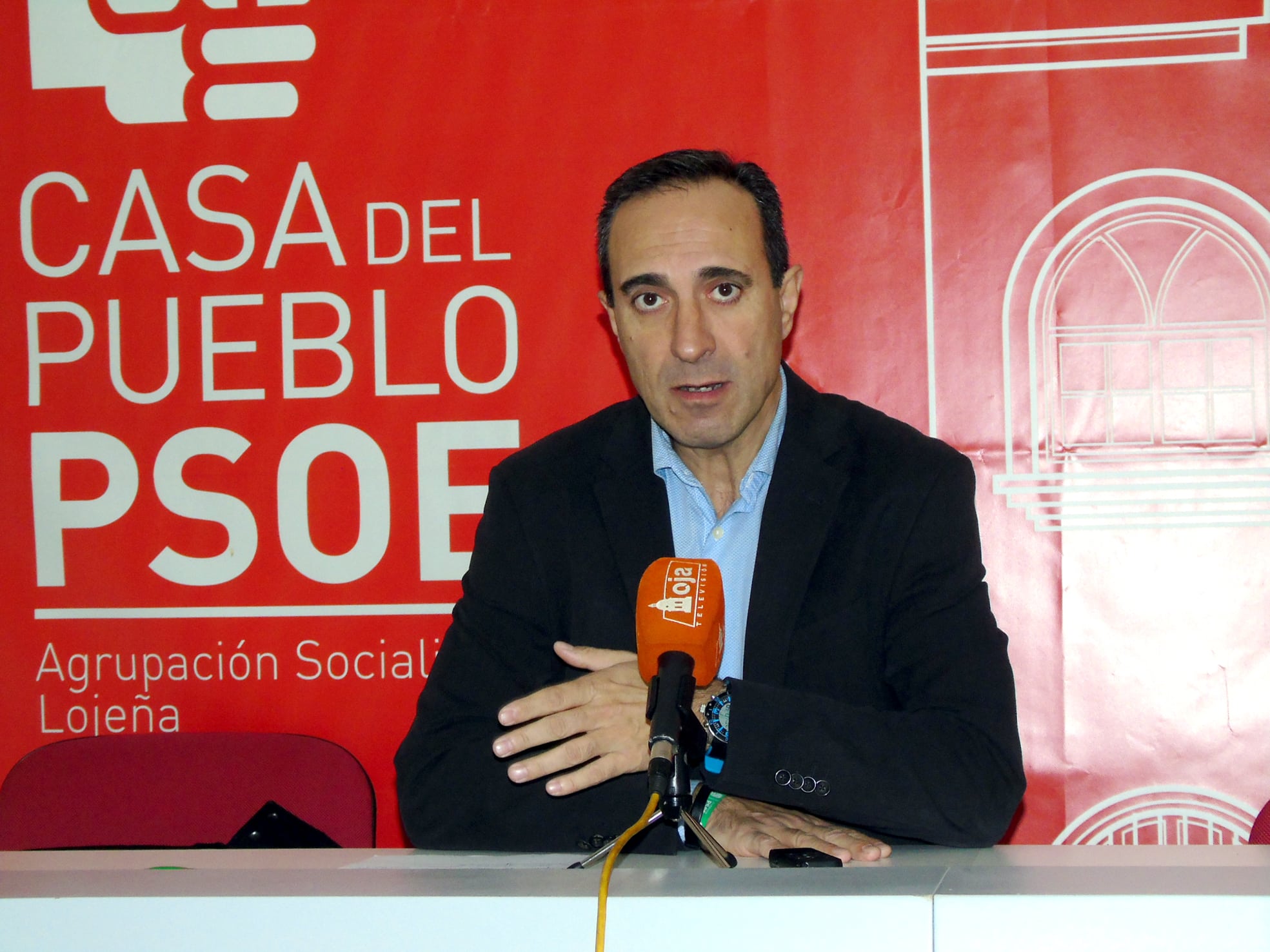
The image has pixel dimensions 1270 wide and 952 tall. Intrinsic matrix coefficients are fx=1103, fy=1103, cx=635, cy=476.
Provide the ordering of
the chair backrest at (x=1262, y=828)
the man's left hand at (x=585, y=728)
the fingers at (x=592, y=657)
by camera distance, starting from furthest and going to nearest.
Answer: the chair backrest at (x=1262, y=828) < the fingers at (x=592, y=657) < the man's left hand at (x=585, y=728)

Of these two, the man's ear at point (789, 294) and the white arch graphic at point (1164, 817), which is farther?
the white arch graphic at point (1164, 817)

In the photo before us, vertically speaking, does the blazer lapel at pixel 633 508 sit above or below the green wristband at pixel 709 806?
above

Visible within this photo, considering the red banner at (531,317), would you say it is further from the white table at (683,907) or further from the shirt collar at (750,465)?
the white table at (683,907)

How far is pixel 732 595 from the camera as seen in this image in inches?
74.9

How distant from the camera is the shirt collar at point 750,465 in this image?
1.97m

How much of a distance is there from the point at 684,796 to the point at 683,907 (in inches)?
6.2

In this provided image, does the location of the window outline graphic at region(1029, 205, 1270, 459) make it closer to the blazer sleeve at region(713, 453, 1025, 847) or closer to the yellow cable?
the blazer sleeve at region(713, 453, 1025, 847)

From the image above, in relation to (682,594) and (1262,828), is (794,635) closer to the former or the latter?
(682,594)

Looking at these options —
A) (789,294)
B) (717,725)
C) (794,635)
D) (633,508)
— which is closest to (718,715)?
(717,725)

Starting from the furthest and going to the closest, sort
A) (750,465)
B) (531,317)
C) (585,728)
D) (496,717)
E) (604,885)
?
(531,317) → (750,465) → (496,717) → (585,728) → (604,885)

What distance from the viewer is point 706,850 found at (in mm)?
Result: 1001

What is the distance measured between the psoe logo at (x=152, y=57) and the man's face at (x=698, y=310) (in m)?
1.23

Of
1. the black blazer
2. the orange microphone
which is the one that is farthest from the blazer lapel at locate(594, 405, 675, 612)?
the orange microphone

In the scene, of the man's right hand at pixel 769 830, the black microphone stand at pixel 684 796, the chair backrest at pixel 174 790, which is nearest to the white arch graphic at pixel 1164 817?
the man's right hand at pixel 769 830
